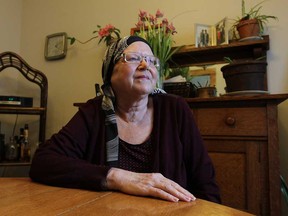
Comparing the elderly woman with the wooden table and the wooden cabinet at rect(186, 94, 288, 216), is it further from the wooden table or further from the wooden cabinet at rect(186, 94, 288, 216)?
the wooden cabinet at rect(186, 94, 288, 216)

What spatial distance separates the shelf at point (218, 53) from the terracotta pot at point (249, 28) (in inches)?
1.9

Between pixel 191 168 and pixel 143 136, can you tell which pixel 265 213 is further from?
pixel 143 136

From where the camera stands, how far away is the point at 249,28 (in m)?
1.61

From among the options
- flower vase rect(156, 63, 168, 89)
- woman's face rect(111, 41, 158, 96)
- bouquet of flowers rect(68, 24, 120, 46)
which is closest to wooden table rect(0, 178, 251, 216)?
woman's face rect(111, 41, 158, 96)

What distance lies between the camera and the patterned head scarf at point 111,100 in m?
1.05

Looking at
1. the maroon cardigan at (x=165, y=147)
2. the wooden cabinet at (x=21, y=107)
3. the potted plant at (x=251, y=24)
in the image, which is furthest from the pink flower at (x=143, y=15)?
the wooden cabinet at (x=21, y=107)

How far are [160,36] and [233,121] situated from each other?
0.78m

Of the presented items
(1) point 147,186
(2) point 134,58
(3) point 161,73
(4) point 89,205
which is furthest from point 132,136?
(3) point 161,73

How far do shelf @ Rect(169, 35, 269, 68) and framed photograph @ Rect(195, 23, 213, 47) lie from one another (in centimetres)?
Result: 5

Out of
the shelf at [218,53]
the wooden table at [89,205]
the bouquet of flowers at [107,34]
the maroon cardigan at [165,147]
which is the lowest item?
the wooden table at [89,205]

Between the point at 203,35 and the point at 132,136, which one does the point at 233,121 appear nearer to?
the point at 132,136

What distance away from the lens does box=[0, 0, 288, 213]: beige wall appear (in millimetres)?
1684

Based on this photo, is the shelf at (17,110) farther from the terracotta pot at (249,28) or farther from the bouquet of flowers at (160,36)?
the terracotta pot at (249,28)

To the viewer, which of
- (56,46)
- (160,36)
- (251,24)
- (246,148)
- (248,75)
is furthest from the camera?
(56,46)
